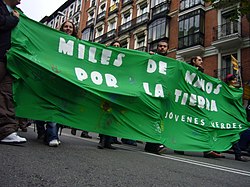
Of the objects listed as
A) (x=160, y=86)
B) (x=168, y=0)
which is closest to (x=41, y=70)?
(x=160, y=86)

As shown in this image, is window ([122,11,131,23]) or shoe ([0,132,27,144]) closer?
shoe ([0,132,27,144])

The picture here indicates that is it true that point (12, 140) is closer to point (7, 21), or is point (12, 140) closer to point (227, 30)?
point (7, 21)

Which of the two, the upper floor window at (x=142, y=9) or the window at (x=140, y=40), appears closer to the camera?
the window at (x=140, y=40)

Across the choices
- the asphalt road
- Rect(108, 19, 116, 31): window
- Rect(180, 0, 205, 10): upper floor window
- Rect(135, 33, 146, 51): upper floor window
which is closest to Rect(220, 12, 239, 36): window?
Rect(180, 0, 205, 10): upper floor window

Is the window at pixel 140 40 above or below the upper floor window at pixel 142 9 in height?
below

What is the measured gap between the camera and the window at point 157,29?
803 inches

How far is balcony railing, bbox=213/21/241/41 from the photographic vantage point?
51.2 feet

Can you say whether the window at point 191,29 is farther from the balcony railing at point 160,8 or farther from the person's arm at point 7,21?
the person's arm at point 7,21

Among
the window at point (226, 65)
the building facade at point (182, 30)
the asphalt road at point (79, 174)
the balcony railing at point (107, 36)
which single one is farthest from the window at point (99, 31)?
the asphalt road at point (79, 174)

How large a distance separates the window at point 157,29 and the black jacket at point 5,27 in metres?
18.3

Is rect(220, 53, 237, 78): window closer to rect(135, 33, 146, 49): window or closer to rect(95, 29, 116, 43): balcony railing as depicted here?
rect(135, 33, 146, 49): window

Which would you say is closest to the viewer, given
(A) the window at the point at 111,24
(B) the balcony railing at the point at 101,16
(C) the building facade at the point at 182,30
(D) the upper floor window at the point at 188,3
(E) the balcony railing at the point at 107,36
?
(C) the building facade at the point at 182,30

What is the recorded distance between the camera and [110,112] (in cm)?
367

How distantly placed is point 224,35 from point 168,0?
Result: 6.67m
